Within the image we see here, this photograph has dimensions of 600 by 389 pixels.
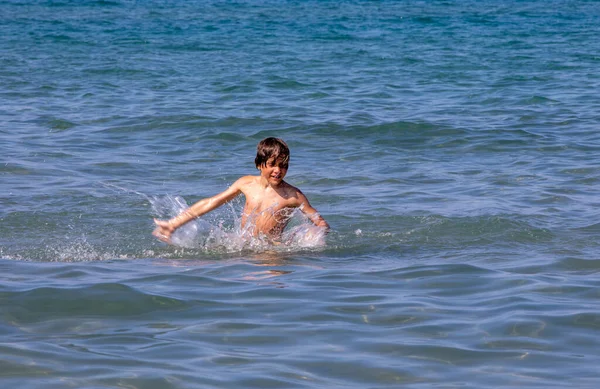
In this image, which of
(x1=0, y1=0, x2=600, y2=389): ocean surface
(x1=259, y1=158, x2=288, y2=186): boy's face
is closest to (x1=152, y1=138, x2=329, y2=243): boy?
(x1=259, y1=158, x2=288, y2=186): boy's face

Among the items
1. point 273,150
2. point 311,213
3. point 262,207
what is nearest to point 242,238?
point 262,207

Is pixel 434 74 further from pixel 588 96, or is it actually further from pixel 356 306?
pixel 356 306

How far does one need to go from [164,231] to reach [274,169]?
3.29 feet

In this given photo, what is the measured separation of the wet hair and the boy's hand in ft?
2.95

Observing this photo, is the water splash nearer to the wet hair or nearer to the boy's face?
the boy's face

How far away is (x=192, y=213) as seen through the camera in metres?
7.84

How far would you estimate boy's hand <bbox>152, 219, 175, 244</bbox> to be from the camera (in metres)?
7.67

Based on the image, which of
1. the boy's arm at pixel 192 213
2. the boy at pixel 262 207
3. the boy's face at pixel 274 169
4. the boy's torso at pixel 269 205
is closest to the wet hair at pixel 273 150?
the boy's face at pixel 274 169

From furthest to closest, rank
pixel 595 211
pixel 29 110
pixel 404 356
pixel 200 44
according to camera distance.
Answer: pixel 200 44
pixel 29 110
pixel 595 211
pixel 404 356

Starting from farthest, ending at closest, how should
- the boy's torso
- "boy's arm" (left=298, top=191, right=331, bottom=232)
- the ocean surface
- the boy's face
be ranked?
the boy's torso → "boy's arm" (left=298, top=191, right=331, bottom=232) → the boy's face → the ocean surface

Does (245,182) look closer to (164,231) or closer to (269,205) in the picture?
(269,205)

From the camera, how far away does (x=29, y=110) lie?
14492mm

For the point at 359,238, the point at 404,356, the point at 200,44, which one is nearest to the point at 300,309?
the point at 404,356

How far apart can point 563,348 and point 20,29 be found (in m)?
23.9
